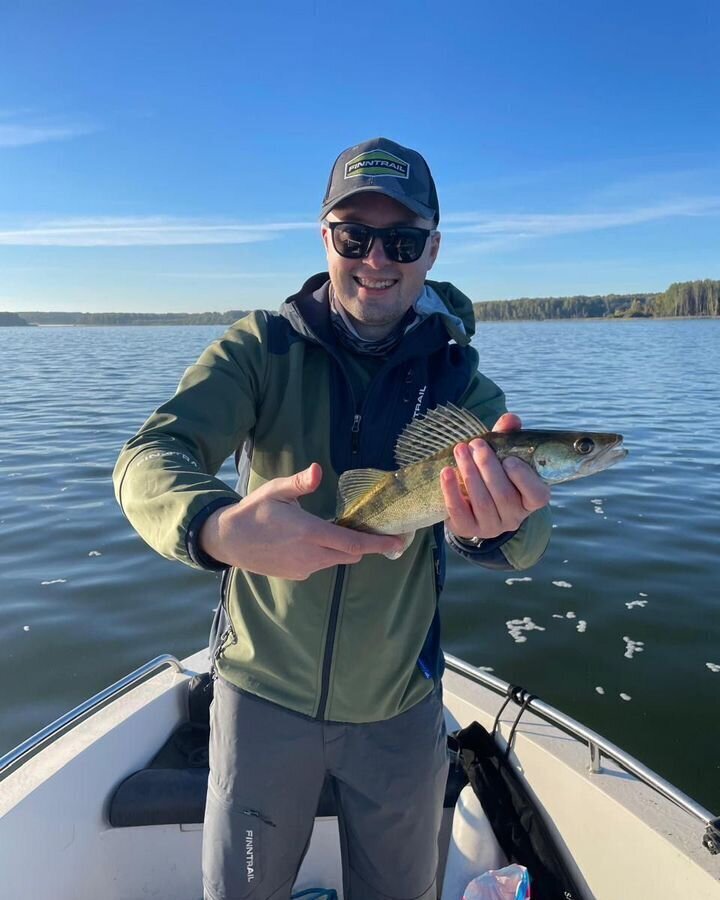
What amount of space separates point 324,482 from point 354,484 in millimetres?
350

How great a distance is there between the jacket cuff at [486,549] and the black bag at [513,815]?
1.86m

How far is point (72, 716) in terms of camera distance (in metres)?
4.21

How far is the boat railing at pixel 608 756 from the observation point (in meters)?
3.38

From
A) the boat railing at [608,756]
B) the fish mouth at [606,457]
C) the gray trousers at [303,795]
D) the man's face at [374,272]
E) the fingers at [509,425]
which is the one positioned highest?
the man's face at [374,272]

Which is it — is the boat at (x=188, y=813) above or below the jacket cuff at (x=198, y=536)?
below

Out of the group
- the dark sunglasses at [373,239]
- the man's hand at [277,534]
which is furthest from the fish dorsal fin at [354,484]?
the dark sunglasses at [373,239]

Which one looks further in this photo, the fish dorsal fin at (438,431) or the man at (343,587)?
the man at (343,587)

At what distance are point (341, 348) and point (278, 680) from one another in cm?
167

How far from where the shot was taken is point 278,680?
2.99 m

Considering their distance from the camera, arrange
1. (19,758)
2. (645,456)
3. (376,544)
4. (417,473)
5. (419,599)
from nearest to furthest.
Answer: (376,544) < (417,473) < (419,599) < (19,758) < (645,456)

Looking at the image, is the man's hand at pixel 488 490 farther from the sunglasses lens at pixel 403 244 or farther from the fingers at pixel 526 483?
the sunglasses lens at pixel 403 244

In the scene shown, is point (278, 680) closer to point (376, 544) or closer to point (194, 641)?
point (376, 544)

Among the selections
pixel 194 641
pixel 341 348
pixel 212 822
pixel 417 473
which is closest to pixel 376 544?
pixel 417 473

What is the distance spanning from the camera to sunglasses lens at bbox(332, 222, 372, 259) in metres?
3.24
